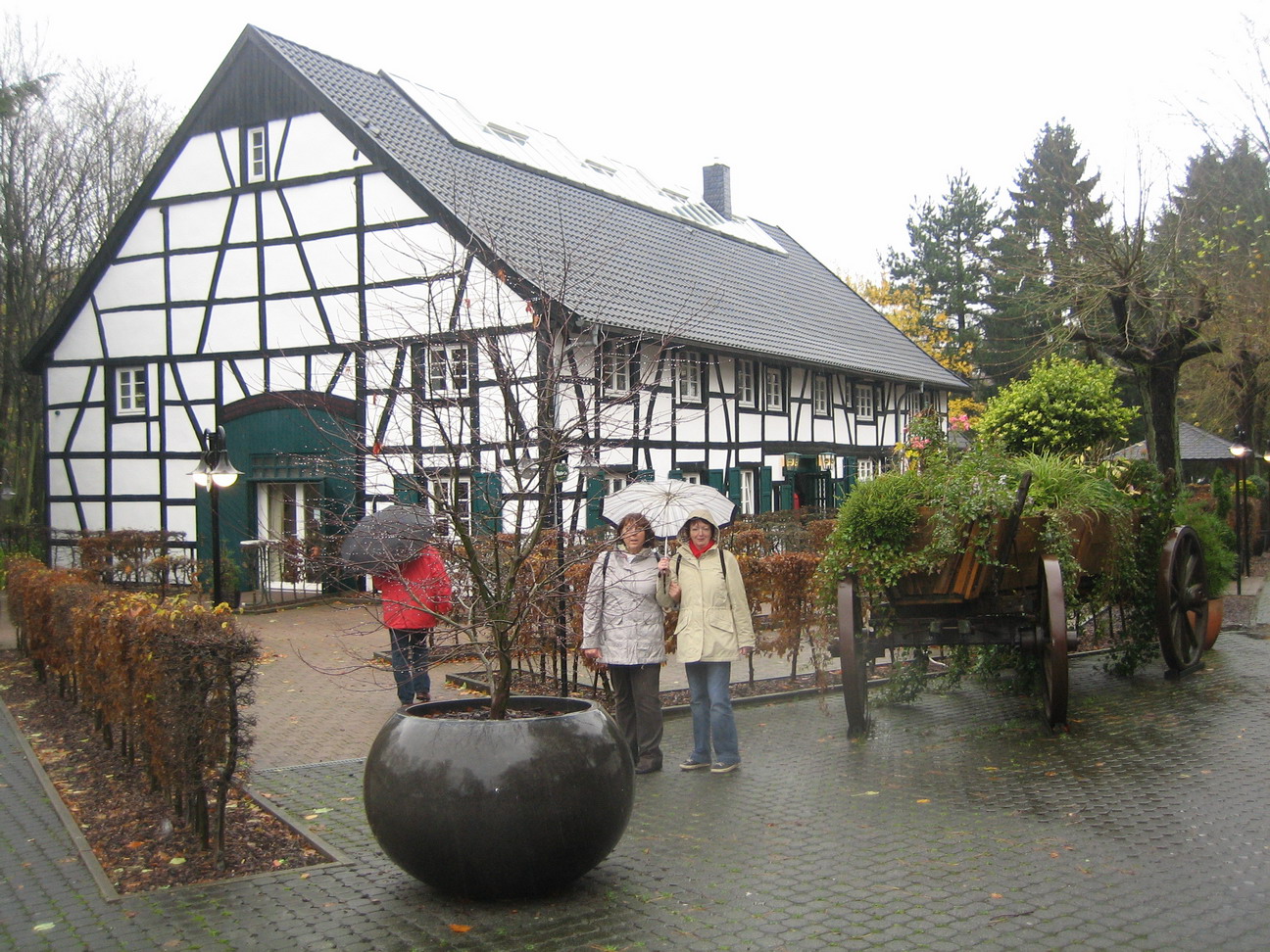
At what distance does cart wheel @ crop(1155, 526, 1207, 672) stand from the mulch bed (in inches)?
262

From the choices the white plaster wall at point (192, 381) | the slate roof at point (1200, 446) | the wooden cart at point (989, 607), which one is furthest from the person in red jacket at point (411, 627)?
the slate roof at point (1200, 446)

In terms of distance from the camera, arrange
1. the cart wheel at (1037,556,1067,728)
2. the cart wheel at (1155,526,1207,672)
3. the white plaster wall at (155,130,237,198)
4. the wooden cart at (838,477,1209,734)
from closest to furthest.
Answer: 1. the cart wheel at (1037,556,1067,728)
2. the wooden cart at (838,477,1209,734)
3. the cart wheel at (1155,526,1207,672)
4. the white plaster wall at (155,130,237,198)

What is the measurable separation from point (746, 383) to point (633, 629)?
16.0 m

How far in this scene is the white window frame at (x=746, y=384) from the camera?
2253 cm

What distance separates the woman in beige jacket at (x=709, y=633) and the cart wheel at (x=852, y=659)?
634 millimetres

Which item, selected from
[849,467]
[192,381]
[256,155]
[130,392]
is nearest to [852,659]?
[256,155]

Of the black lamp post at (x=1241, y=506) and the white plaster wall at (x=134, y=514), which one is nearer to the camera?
the black lamp post at (x=1241, y=506)

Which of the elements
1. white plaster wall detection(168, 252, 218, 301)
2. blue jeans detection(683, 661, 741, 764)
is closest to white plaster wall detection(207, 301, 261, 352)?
white plaster wall detection(168, 252, 218, 301)

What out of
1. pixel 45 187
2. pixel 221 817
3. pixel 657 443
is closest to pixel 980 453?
pixel 221 817

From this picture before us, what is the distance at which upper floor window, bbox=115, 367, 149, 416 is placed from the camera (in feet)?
74.5

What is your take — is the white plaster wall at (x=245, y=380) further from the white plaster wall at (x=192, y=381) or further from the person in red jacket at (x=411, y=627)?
the person in red jacket at (x=411, y=627)

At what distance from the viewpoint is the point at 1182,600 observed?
952cm

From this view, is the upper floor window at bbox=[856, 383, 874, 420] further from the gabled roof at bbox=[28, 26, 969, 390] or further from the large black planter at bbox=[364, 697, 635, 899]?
the large black planter at bbox=[364, 697, 635, 899]

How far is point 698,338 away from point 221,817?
15197mm
